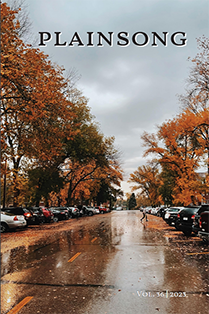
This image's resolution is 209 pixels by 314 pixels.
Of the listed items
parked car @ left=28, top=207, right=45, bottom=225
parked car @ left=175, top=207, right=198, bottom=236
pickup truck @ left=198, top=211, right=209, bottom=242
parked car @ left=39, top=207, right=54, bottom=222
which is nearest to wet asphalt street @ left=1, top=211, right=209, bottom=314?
pickup truck @ left=198, top=211, right=209, bottom=242

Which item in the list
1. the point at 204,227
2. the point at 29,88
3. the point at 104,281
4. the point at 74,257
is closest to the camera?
the point at 104,281

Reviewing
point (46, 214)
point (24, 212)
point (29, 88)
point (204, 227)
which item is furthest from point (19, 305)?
point (46, 214)

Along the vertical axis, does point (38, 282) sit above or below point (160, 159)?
below

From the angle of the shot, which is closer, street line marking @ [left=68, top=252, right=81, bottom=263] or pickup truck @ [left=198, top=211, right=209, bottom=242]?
street line marking @ [left=68, top=252, right=81, bottom=263]

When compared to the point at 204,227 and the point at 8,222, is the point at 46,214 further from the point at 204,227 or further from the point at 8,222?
the point at 204,227

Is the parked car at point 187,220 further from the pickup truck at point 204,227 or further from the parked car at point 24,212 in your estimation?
the parked car at point 24,212

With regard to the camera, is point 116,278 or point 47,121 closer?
point 116,278

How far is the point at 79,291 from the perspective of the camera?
6.12 metres

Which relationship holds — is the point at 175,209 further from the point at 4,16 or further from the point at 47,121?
the point at 4,16

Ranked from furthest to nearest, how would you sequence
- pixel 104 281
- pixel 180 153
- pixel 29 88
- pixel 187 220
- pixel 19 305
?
pixel 180 153
pixel 187 220
pixel 29 88
pixel 104 281
pixel 19 305

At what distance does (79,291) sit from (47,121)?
1235 centimetres

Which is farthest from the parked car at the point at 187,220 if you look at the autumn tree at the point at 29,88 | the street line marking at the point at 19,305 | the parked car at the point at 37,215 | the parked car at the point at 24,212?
the street line marking at the point at 19,305

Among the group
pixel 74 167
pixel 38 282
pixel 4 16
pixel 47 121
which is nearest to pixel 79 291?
pixel 38 282

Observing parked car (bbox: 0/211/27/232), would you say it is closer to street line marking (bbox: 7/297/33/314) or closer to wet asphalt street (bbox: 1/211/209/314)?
wet asphalt street (bbox: 1/211/209/314)
